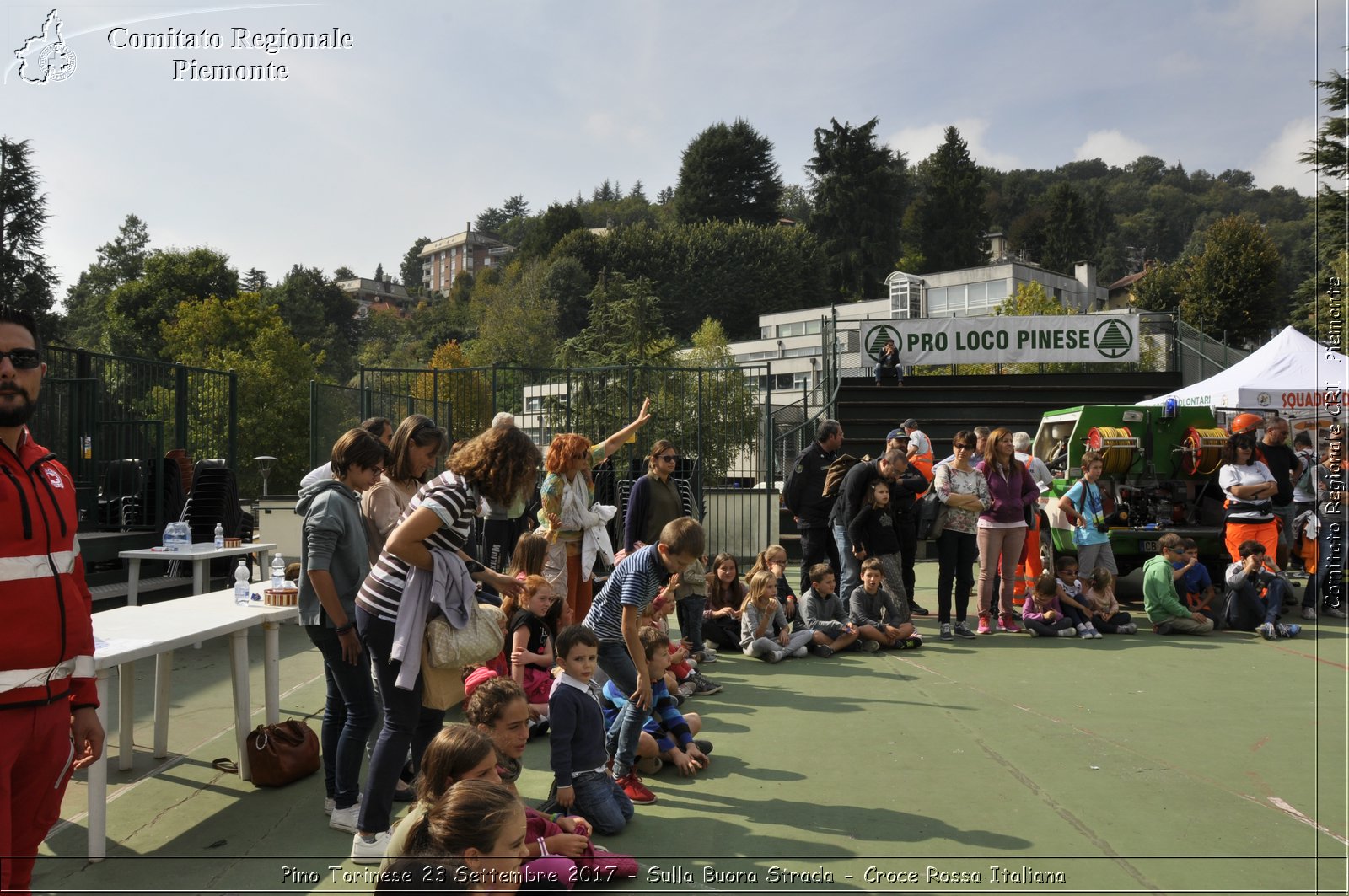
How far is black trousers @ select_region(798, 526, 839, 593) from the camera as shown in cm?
902

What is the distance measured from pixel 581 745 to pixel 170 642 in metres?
1.86

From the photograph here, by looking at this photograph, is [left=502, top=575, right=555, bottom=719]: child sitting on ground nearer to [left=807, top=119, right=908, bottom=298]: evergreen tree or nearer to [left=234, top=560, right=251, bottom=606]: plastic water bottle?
[left=234, top=560, right=251, bottom=606]: plastic water bottle

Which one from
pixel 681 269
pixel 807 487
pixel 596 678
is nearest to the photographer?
pixel 596 678

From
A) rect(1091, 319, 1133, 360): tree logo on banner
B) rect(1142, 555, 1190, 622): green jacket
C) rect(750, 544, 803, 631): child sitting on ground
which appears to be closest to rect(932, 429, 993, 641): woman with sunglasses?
rect(750, 544, 803, 631): child sitting on ground

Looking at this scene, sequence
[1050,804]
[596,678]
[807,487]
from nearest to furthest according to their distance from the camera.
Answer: [1050,804] → [596,678] → [807,487]

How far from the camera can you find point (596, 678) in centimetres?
601

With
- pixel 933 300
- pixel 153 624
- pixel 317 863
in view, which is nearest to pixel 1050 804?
pixel 317 863

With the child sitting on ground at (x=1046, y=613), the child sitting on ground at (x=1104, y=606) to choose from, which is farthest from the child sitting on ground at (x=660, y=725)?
the child sitting on ground at (x=1104, y=606)

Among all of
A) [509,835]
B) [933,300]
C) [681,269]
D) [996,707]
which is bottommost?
[996,707]

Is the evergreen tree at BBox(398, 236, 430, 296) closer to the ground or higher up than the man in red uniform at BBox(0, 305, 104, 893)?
higher up

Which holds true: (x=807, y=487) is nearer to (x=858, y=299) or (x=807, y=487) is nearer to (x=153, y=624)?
(x=153, y=624)

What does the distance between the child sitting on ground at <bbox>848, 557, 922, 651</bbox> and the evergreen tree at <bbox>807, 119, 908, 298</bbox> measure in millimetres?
70315

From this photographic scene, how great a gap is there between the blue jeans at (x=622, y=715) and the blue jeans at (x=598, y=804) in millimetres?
396

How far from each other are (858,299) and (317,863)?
74.3 metres
